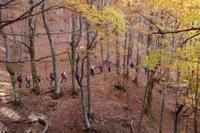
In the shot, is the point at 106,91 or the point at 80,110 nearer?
the point at 80,110

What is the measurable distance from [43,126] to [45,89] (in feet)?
21.6

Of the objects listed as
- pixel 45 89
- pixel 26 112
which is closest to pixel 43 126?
pixel 26 112

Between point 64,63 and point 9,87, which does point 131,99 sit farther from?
point 64,63

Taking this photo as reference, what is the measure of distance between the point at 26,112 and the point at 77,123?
3.38 meters

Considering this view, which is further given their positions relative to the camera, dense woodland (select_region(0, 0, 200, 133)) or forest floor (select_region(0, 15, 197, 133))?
forest floor (select_region(0, 15, 197, 133))

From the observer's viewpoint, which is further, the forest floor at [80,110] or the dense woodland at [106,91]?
the forest floor at [80,110]

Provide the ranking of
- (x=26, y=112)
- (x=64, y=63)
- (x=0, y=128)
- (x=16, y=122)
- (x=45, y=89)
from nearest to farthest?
(x=0, y=128) < (x=16, y=122) < (x=26, y=112) < (x=45, y=89) < (x=64, y=63)

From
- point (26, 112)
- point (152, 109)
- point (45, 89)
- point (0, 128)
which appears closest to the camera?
point (0, 128)

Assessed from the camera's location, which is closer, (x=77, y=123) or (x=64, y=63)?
(x=77, y=123)

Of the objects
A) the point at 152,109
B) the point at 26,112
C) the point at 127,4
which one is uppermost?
the point at 127,4

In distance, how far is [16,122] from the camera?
68.7ft

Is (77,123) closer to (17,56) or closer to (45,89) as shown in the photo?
(45,89)

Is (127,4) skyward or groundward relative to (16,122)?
skyward

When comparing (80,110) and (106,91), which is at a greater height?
(106,91)
